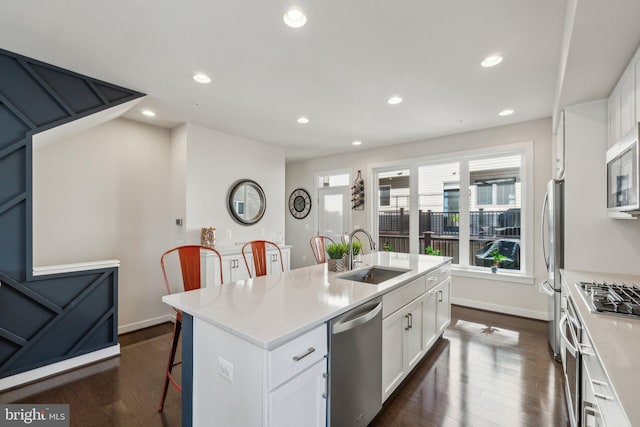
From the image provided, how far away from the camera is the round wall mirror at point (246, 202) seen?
14.5 feet

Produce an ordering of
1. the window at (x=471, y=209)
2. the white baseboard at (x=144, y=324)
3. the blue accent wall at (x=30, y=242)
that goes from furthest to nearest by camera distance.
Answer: the window at (x=471, y=209) → the white baseboard at (x=144, y=324) → the blue accent wall at (x=30, y=242)

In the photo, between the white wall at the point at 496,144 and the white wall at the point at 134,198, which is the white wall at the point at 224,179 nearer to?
the white wall at the point at 134,198

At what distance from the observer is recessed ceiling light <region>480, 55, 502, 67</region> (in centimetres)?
233

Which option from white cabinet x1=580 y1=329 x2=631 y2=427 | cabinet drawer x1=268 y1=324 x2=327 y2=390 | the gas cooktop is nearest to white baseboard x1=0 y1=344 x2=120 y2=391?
cabinet drawer x1=268 y1=324 x2=327 y2=390

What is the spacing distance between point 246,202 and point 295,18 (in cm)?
315

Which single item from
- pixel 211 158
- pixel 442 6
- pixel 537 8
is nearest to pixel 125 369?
pixel 211 158

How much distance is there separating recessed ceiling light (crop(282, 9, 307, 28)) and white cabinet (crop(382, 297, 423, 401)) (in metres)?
2.05

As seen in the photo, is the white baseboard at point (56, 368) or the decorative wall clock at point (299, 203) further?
the decorative wall clock at point (299, 203)

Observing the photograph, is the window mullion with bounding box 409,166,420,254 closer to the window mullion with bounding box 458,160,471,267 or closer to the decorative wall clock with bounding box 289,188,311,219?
the window mullion with bounding box 458,160,471,267

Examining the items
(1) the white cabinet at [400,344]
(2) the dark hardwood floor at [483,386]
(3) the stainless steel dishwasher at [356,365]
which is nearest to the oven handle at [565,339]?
(2) the dark hardwood floor at [483,386]

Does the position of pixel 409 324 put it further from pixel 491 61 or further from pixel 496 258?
pixel 496 258

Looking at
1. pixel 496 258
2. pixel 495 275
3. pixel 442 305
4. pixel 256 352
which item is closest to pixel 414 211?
pixel 496 258

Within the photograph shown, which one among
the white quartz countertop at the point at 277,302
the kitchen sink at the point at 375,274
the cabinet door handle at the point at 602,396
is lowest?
the cabinet door handle at the point at 602,396

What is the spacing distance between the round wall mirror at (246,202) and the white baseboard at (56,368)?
7.18 ft
